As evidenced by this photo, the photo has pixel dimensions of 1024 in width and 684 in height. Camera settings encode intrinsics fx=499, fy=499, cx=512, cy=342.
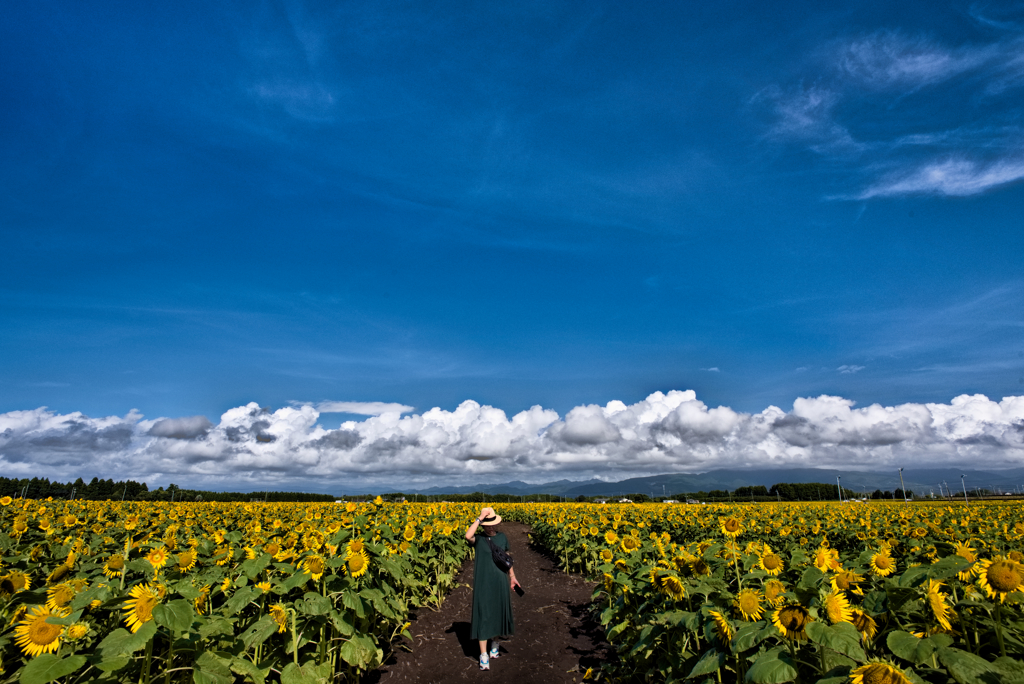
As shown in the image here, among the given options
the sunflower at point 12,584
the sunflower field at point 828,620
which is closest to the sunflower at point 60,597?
the sunflower at point 12,584

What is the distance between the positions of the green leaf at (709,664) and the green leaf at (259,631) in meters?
3.79

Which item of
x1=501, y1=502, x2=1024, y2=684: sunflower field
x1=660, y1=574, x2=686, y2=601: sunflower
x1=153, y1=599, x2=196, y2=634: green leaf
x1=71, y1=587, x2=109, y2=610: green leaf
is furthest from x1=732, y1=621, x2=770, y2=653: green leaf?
x1=71, y1=587, x2=109, y2=610: green leaf

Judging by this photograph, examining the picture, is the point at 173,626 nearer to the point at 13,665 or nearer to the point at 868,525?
the point at 13,665

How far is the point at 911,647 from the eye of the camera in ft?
8.91

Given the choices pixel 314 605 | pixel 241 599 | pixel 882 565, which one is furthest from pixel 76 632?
pixel 882 565

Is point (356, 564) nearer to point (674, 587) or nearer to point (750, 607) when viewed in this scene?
point (674, 587)

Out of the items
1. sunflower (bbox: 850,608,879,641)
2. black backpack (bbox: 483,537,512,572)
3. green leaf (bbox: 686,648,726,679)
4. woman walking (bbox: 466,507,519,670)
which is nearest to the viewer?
sunflower (bbox: 850,608,879,641)

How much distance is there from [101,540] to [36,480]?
64054mm

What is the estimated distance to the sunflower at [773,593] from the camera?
3.67 metres

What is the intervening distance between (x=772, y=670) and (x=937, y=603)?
142cm

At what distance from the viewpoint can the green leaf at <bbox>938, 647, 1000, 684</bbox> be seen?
8.42ft

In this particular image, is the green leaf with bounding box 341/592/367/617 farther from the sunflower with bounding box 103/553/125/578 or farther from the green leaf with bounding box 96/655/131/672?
the green leaf with bounding box 96/655/131/672

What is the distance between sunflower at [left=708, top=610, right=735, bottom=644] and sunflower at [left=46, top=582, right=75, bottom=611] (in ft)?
15.7

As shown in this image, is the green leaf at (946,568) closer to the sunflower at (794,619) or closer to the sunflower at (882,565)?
the sunflower at (794,619)
